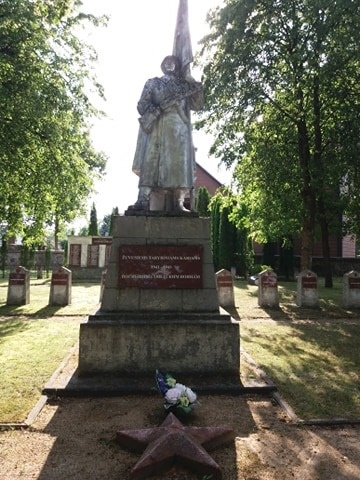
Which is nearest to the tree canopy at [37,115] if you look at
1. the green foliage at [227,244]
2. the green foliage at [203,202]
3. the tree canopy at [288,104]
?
the tree canopy at [288,104]

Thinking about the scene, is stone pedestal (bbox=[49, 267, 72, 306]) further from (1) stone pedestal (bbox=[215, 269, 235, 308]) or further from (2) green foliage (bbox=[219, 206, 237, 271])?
(2) green foliage (bbox=[219, 206, 237, 271])

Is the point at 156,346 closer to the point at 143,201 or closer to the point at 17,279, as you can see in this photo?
the point at 143,201

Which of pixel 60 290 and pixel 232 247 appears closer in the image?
pixel 60 290

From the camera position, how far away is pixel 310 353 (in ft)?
25.7

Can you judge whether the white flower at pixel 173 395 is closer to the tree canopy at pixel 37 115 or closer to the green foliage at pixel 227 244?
the tree canopy at pixel 37 115

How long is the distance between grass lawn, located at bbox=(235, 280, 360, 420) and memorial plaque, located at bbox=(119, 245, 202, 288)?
2.01 meters

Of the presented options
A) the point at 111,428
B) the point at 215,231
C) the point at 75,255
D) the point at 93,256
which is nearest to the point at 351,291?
the point at 111,428

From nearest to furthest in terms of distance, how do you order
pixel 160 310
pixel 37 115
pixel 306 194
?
pixel 160 310, pixel 37 115, pixel 306 194

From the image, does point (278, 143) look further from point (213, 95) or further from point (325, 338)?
point (325, 338)

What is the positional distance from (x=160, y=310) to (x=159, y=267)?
64 cm

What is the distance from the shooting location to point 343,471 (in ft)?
11.6

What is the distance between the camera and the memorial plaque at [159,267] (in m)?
6.08

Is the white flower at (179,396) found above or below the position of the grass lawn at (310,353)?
above

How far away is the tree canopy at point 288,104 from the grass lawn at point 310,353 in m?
5.27
